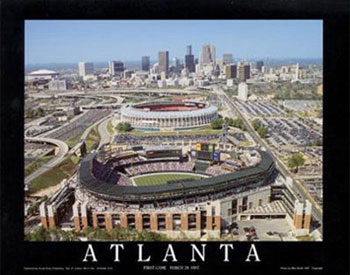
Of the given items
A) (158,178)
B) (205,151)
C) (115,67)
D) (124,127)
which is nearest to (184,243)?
(158,178)

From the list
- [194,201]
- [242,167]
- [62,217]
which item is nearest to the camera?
[62,217]

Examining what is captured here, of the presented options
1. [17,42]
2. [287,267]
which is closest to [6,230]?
[17,42]

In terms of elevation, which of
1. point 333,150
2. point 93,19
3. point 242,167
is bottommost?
point 242,167

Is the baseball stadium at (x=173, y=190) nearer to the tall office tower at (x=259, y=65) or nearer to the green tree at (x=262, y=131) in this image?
the green tree at (x=262, y=131)

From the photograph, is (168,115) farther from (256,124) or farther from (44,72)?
(44,72)

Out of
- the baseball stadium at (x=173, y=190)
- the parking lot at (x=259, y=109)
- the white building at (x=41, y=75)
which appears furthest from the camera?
the parking lot at (x=259, y=109)

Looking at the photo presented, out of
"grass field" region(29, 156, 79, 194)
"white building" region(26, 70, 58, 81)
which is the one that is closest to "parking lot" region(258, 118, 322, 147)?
"grass field" region(29, 156, 79, 194)

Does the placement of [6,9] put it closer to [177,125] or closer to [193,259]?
[177,125]

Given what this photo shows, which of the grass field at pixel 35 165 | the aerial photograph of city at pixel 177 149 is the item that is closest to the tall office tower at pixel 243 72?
the aerial photograph of city at pixel 177 149
